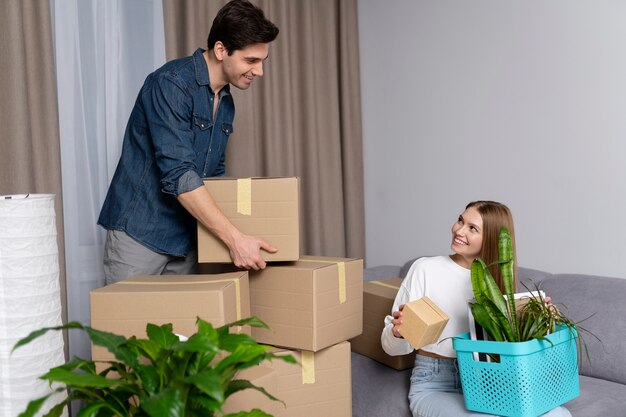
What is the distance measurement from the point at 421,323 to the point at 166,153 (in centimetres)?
86

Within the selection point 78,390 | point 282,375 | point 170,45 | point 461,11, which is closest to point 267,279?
point 282,375

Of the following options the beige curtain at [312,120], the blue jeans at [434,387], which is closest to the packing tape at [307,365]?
the blue jeans at [434,387]

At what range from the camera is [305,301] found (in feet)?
6.47

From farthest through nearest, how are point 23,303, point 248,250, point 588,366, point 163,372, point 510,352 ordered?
1. point 588,366
2. point 248,250
3. point 510,352
4. point 23,303
5. point 163,372

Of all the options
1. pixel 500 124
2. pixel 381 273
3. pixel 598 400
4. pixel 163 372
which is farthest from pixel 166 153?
pixel 500 124

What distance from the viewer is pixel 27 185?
2367 millimetres

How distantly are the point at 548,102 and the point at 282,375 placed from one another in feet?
5.13

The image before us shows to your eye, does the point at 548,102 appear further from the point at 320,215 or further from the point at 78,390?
the point at 78,390

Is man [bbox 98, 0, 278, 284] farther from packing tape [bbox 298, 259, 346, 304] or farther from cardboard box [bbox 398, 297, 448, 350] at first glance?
cardboard box [bbox 398, 297, 448, 350]

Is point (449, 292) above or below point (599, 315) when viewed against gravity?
above

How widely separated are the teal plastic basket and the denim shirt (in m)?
0.92

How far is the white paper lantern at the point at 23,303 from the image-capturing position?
151 cm

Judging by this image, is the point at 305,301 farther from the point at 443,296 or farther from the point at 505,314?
the point at 505,314

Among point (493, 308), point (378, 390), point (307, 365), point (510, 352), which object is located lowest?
point (378, 390)
